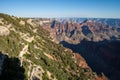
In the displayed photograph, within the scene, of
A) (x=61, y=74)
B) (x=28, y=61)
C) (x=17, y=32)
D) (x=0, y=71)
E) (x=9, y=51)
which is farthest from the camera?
(x=17, y=32)

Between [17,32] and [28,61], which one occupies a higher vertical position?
[17,32]

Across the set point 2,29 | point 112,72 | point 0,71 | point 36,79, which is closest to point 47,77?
point 36,79

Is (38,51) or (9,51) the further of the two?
(38,51)

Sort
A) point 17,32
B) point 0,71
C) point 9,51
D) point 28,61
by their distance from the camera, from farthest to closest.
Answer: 1. point 17,32
2. point 28,61
3. point 9,51
4. point 0,71

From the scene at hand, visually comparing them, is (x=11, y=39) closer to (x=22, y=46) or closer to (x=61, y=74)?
(x=22, y=46)

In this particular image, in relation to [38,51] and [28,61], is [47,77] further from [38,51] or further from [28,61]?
[38,51]

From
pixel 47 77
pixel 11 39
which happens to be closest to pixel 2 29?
pixel 11 39

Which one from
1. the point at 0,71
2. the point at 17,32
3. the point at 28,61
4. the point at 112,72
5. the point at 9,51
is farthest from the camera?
the point at 112,72

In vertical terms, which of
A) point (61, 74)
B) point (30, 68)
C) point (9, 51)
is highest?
point (9, 51)

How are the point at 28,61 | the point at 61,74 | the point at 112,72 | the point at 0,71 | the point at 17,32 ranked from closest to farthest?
the point at 0,71, the point at 28,61, the point at 61,74, the point at 17,32, the point at 112,72
